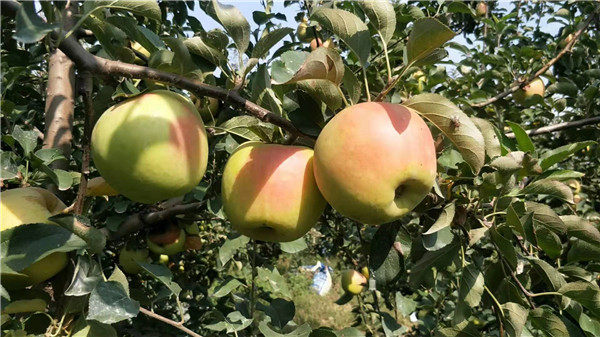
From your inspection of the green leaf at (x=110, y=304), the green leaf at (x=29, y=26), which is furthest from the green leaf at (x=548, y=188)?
the green leaf at (x=29, y=26)

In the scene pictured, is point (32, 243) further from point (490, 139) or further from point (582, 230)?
point (582, 230)

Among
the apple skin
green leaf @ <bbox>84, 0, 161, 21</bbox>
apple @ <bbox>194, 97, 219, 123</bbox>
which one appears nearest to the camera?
green leaf @ <bbox>84, 0, 161, 21</bbox>

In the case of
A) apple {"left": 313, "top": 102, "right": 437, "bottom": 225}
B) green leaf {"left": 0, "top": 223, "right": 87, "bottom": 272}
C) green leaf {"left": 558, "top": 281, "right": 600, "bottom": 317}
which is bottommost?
green leaf {"left": 558, "top": 281, "right": 600, "bottom": 317}

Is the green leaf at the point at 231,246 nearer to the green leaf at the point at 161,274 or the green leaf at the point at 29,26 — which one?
the green leaf at the point at 161,274

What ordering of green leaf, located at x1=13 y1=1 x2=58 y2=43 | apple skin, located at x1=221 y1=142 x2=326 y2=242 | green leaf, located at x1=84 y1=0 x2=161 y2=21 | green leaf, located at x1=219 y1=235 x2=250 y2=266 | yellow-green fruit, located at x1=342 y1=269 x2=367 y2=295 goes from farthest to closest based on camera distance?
yellow-green fruit, located at x1=342 y1=269 x2=367 y2=295 < green leaf, located at x1=219 y1=235 x2=250 y2=266 < apple skin, located at x1=221 y1=142 x2=326 y2=242 < green leaf, located at x1=84 y1=0 x2=161 y2=21 < green leaf, located at x1=13 y1=1 x2=58 y2=43

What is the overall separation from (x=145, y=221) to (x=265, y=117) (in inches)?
38.0

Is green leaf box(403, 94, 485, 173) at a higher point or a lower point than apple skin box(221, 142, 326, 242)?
higher

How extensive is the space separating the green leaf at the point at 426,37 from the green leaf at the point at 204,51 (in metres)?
0.39

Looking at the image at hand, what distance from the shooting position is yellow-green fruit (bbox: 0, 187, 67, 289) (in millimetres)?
945

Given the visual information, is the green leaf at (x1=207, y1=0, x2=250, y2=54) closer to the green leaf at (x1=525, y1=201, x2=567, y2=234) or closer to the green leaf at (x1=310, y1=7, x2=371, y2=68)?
the green leaf at (x1=310, y1=7, x2=371, y2=68)

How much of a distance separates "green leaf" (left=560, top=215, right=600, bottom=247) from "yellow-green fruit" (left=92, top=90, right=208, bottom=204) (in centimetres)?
90

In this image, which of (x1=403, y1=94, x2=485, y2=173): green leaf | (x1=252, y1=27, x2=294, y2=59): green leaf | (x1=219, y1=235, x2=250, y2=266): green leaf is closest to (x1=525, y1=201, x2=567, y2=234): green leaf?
(x1=403, y1=94, x2=485, y2=173): green leaf

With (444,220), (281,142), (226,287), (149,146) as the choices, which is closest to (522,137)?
(444,220)

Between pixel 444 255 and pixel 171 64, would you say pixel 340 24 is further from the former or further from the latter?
pixel 444 255
